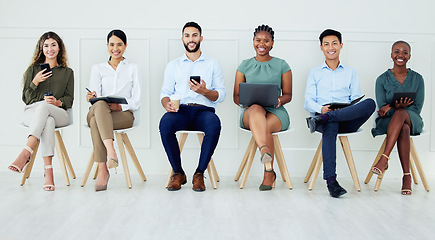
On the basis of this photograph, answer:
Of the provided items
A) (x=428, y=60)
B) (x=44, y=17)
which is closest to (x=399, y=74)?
(x=428, y=60)

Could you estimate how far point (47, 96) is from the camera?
328 centimetres

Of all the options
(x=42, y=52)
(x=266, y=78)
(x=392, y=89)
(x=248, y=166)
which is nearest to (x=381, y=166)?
(x=392, y=89)

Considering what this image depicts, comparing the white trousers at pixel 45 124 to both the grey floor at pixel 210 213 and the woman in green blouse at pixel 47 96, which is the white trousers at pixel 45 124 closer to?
the woman in green blouse at pixel 47 96

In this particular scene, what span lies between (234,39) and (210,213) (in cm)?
182

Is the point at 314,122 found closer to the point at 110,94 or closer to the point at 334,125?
the point at 334,125

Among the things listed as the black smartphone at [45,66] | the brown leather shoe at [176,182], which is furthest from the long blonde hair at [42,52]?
the brown leather shoe at [176,182]

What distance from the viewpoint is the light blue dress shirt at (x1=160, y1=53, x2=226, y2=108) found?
3.43 meters

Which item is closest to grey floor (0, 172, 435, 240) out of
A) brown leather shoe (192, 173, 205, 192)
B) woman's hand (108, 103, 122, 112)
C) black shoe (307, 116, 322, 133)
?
brown leather shoe (192, 173, 205, 192)

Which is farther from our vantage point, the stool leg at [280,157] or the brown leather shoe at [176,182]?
the stool leg at [280,157]

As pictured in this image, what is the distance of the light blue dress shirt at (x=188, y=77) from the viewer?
3428 millimetres

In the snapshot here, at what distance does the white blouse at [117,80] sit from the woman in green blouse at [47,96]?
0.70ft

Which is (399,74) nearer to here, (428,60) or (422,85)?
(422,85)

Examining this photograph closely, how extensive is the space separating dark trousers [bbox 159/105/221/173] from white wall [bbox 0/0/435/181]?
0.63 meters

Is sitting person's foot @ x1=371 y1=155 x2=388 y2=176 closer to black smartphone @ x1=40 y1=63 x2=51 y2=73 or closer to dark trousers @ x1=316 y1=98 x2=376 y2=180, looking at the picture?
dark trousers @ x1=316 y1=98 x2=376 y2=180
